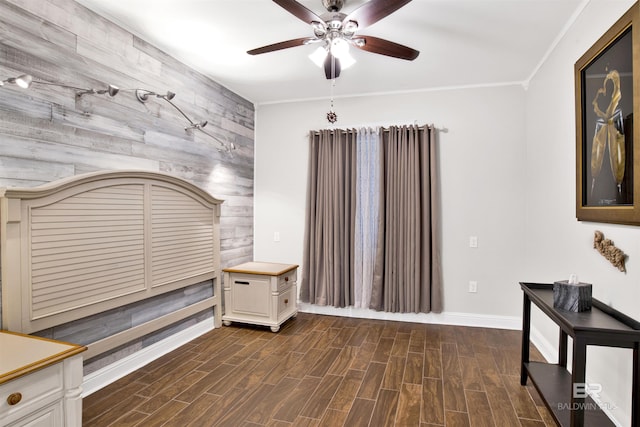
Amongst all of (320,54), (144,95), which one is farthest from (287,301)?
(320,54)

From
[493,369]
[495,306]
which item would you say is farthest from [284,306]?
[495,306]

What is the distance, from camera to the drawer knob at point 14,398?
4.41 ft

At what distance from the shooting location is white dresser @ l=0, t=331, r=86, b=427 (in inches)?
53.2

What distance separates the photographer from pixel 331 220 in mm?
4176

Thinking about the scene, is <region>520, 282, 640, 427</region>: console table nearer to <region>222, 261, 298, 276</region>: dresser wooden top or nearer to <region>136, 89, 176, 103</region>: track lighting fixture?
<region>222, 261, 298, 276</region>: dresser wooden top

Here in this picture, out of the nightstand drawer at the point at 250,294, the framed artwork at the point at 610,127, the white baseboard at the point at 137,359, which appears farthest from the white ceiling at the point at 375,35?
the white baseboard at the point at 137,359

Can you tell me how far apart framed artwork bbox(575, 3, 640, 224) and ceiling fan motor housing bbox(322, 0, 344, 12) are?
1.51m

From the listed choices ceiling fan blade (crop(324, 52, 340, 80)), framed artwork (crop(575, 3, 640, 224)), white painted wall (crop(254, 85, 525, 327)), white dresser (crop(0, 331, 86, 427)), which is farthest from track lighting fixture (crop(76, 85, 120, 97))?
framed artwork (crop(575, 3, 640, 224))

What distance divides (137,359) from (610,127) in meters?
3.51

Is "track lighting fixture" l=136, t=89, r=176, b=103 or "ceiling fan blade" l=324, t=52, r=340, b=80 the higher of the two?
"ceiling fan blade" l=324, t=52, r=340, b=80

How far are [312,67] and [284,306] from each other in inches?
95.5

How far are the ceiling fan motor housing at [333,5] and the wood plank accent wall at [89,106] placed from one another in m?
1.57

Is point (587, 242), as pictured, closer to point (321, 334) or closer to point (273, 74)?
point (321, 334)

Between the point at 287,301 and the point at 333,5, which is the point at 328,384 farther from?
the point at 333,5
